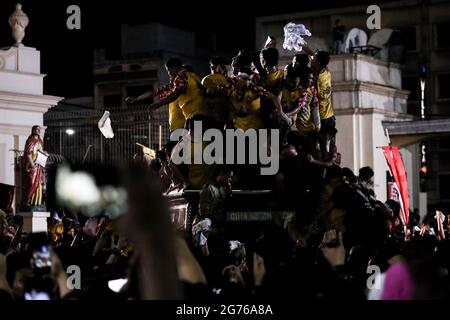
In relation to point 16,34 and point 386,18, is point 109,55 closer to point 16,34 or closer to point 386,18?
point 386,18

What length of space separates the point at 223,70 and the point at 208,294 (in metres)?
7.37

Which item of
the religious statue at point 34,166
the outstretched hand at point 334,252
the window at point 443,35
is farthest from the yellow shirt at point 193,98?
the window at point 443,35

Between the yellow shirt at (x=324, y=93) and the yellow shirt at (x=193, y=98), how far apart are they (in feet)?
5.76

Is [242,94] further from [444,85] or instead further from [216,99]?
[444,85]

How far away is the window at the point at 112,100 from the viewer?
5272 cm

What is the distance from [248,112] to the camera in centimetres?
1459

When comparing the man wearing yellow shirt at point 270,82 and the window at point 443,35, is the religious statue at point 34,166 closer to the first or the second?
the man wearing yellow shirt at point 270,82

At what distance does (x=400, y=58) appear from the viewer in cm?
4494

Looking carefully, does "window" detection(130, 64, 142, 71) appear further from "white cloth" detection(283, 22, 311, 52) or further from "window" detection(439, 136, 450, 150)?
"white cloth" detection(283, 22, 311, 52)

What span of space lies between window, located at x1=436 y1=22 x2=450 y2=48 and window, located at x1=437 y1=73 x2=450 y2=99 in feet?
4.01

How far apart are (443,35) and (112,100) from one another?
14.1m

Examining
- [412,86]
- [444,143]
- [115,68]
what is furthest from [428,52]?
[115,68]

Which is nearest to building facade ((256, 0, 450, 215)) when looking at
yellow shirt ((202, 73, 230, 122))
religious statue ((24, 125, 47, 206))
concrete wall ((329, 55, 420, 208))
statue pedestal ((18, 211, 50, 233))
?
concrete wall ((329, 55, 420, 208))
